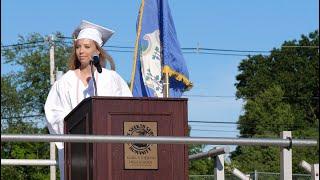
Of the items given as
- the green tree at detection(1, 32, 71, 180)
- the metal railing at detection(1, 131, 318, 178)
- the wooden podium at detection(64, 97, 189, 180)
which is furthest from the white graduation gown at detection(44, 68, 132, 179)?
the green tree at detection(1, 32, 71, 180)

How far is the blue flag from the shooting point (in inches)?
440

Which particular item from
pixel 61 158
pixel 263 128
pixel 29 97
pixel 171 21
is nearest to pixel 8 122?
pixel 29 97

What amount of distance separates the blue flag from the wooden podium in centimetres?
508

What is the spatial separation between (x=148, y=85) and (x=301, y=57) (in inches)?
2332

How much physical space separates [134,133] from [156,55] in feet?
18.9

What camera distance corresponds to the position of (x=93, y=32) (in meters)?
7.25

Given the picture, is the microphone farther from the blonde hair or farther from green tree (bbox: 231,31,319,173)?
green tree (bbox: 231,31,319,173)

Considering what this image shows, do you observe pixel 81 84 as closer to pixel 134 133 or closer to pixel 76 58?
pixel 76 58

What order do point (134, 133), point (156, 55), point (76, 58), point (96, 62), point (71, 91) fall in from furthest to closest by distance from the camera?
point (156, 55)
point (76, 58)
point (71, 91)
point (96, 62)
point (134, 133)

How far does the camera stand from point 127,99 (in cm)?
594

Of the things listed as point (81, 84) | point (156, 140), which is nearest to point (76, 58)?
point (81, 84)

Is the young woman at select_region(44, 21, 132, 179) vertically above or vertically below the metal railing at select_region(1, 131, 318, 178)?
above

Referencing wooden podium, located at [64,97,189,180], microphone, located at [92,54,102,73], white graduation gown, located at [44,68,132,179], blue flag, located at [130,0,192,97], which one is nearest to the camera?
wooden podium, located at [64,97,189,180]

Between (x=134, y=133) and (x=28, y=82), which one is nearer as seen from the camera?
(x=134, y=133)
